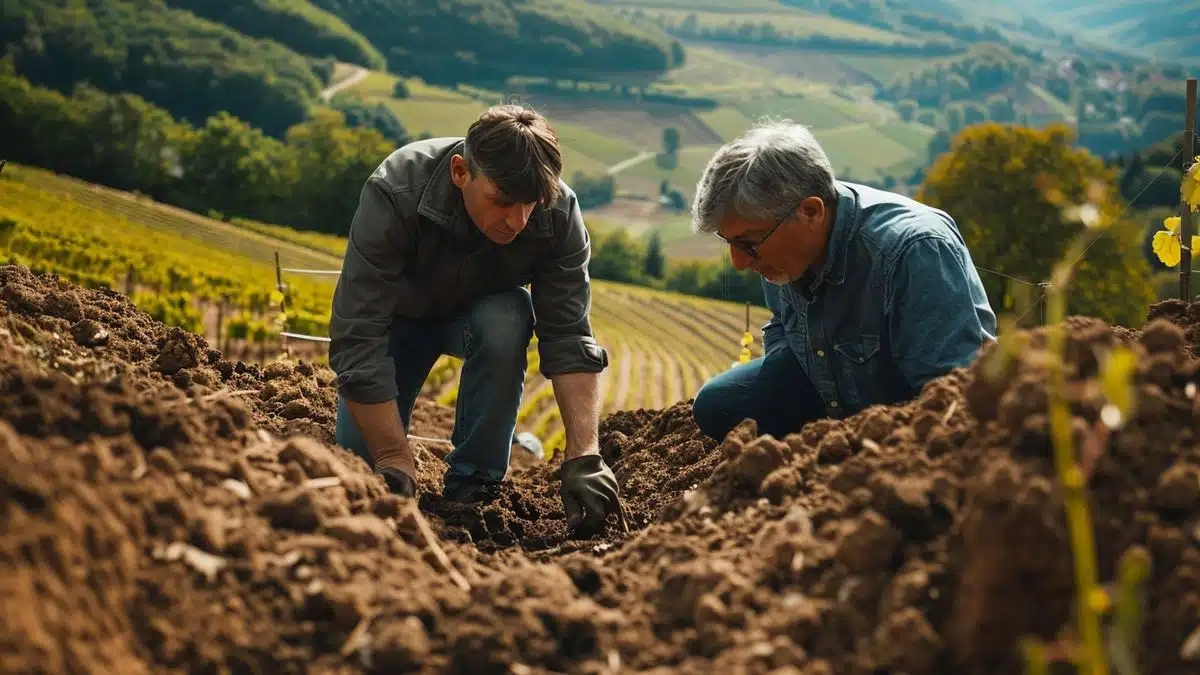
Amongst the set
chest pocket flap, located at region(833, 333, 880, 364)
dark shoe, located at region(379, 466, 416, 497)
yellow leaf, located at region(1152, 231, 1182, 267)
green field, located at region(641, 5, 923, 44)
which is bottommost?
dark shoe, located at region(379, 466, 416, 497)

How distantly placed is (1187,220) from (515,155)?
3.45 meters

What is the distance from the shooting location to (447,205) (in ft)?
12.5

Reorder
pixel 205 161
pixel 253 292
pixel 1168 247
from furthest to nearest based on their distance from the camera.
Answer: pixel 205 161 < pixel 253 292 < pixel 1168 247

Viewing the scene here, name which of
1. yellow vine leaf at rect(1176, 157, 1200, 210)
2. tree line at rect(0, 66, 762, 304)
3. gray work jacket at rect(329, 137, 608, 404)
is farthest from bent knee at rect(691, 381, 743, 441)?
tree line at rect(0, 66, 762, 304)

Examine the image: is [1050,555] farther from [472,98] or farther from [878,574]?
[472,98]

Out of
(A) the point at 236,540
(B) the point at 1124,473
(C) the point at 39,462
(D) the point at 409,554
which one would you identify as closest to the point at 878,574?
(B) the point at 1124,473

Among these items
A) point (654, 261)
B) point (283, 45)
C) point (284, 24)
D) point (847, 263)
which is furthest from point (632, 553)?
point (284, 24)

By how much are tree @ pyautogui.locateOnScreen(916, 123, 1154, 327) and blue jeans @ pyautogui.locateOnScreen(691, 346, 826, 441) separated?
19980mm

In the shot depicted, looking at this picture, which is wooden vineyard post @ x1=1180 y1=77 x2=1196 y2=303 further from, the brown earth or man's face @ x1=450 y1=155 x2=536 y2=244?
man's face @ x1=450 y1=155 x2=536 y2=244

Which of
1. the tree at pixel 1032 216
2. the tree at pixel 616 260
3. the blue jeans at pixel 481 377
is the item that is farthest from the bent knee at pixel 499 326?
the tree at pixel 616 260

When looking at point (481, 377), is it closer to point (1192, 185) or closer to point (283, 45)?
point (1192, 185)

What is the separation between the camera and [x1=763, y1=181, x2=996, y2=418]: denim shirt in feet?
11.1

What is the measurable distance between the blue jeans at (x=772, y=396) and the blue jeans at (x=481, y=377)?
0.78 m

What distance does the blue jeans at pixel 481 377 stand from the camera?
4066mm
